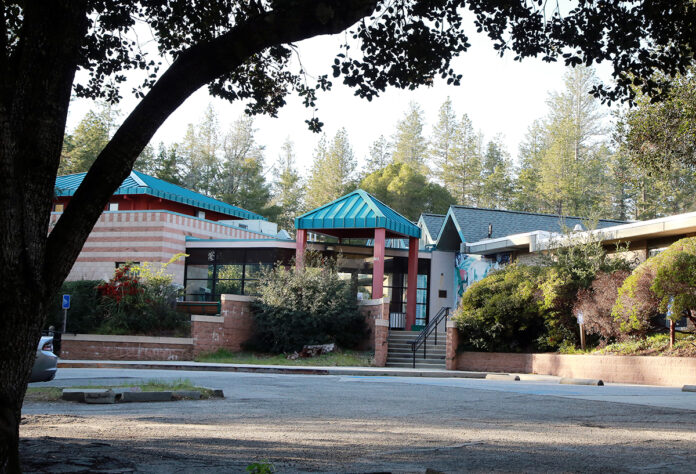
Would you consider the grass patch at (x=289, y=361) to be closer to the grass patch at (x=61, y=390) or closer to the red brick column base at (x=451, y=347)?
the red brick column base at (x=451, y=347)

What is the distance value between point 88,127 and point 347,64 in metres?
52.8

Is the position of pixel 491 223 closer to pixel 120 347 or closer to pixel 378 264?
pixel 378 264

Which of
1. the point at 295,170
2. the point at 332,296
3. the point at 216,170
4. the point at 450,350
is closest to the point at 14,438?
the point at 450,350

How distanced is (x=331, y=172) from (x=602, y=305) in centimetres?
4274

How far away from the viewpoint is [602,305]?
1988 cm

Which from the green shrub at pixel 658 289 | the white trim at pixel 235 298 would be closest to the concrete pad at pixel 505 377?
the green shrub at pixel 658 289

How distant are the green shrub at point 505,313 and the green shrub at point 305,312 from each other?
430 centimetres

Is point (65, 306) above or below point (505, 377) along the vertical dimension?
above

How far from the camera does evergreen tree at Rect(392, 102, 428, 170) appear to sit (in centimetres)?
6725

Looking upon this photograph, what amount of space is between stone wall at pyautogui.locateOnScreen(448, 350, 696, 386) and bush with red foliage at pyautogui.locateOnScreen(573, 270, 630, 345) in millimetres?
1008

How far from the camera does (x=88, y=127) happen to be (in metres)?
57.0

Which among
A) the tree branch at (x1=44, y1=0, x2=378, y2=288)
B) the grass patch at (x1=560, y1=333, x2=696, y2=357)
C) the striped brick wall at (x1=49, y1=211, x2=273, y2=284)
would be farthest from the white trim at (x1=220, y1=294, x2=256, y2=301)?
the tree branch at (x1=44, y1=0, x2=378, y2=288)

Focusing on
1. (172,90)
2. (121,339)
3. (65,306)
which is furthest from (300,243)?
(172,90)

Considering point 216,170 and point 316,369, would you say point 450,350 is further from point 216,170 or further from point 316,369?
point 216,170
